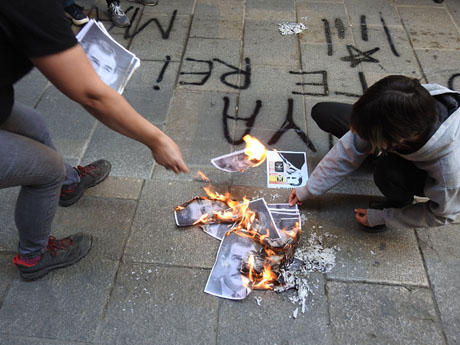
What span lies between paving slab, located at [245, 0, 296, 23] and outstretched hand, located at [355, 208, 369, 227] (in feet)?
8.99

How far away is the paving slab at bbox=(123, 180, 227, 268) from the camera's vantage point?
222 cm

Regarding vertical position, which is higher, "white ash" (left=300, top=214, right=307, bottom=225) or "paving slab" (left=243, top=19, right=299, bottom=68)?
"paving slab" (left=243, top=19, right=299, bottom=68)

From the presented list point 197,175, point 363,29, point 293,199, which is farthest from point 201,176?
point 363,29

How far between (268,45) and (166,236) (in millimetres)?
2496

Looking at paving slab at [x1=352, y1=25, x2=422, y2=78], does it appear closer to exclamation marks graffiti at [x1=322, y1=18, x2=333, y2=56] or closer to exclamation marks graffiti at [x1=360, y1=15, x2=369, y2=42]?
exclamation marks graffiti at [x1=360, y1=15, x2=369, y2=42]

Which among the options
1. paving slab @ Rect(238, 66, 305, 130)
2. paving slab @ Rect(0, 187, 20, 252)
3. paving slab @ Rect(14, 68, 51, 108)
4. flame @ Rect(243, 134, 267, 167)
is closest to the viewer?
paving slab @ Rect(0, 187, 20, 252)

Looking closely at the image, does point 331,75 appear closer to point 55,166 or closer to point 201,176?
point 201,176

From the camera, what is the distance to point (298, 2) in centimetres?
447

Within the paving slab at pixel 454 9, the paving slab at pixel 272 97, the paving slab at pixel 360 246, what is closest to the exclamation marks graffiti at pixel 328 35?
the paving slab at pixel 272 97

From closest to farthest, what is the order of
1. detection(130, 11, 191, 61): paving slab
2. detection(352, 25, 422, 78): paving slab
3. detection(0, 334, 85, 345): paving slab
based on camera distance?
detection(0, 334, 85, 345): paving slab → detection(352, 25, 422, 78): paving slab → detection(130, 11, 191, 61): paving slab

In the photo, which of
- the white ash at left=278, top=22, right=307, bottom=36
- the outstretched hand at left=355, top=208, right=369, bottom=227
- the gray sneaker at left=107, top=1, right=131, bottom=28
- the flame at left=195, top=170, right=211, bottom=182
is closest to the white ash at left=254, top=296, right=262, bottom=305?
the outstretched hand at left=355, top=208, right=369, bottom=227

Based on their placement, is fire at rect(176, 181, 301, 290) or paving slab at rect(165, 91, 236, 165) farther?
paving slab at rect(165, 91, 236, 165)

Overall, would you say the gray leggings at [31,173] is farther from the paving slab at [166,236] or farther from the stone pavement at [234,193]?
the paving slab at [166,236]

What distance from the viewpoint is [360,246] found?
2287mm
